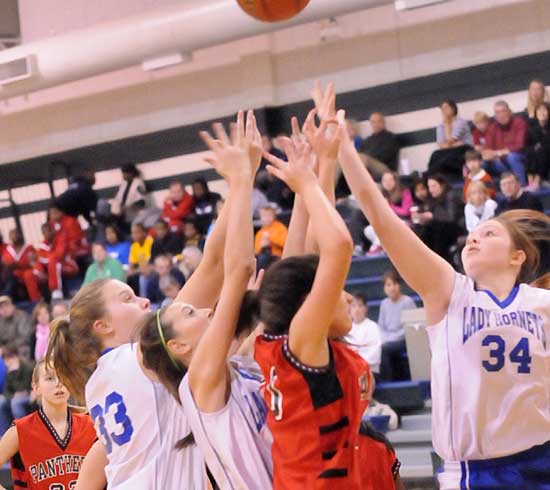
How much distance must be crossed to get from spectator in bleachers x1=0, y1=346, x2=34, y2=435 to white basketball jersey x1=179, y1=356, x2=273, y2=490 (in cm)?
742

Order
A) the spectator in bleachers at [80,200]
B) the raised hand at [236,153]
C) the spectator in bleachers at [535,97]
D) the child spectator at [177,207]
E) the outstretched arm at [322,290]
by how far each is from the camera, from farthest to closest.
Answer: the spectator in bleachers at [80,200] → the child spectator at [177,207] → the spectator in bleachers at [535,97] → the raised hand at [236,153] → the outstretched arm at [322,290]

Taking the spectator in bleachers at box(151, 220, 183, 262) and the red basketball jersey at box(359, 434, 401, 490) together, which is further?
the spectator in bleachers at box(151, 220, 183, 262)

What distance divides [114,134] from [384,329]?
7109 mm

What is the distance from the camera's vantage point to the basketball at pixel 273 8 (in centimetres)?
646

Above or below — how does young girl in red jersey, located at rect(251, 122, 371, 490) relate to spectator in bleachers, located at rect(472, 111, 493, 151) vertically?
below

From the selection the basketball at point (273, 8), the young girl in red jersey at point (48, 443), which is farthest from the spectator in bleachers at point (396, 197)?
→ the young girl in red jersey at point (48, 443)

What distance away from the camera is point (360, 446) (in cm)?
313

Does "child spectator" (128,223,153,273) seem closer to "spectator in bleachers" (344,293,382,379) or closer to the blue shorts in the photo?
"spectator in bleachers" (344,293,382,379)

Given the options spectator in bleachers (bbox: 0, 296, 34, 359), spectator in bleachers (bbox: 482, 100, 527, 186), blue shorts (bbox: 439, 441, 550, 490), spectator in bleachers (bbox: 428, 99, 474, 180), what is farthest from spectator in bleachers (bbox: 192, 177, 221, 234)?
blue shorts (bbox: 439, 441, 550, 490)

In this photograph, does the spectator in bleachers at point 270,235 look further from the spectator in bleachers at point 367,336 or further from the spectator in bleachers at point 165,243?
the spectator in bleachers at point 367,336

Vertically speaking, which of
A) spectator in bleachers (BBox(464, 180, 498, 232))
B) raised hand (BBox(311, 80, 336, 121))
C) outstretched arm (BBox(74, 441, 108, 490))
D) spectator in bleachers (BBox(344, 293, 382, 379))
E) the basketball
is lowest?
spectator in bleachers (BBox(344, 293, 382, 379))

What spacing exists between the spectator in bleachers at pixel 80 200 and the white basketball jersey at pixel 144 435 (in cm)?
1087

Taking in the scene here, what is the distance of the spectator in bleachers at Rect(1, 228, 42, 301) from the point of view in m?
13.4

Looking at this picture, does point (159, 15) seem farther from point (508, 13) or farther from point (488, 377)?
point (488, 377)
